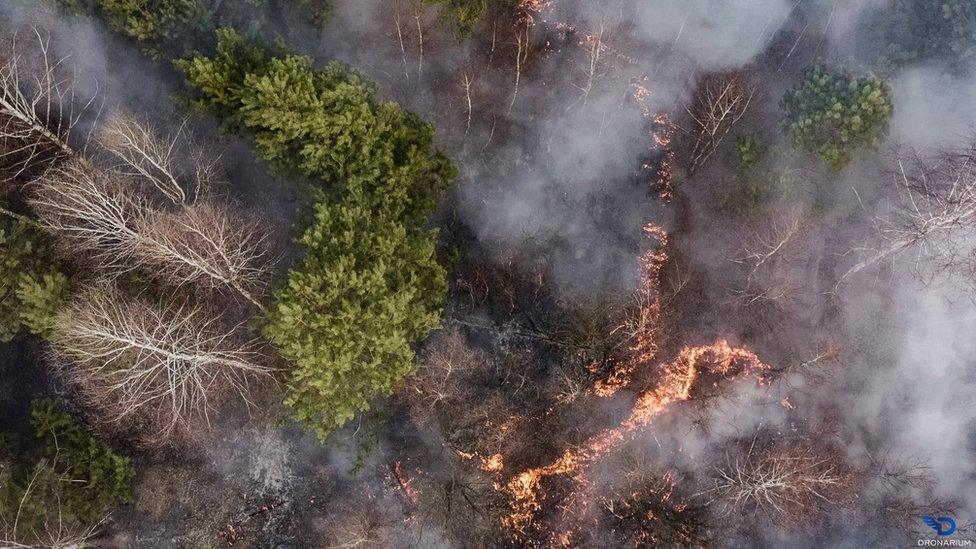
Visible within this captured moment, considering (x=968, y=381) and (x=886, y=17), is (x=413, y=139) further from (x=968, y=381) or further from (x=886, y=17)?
(x=968, y=381)

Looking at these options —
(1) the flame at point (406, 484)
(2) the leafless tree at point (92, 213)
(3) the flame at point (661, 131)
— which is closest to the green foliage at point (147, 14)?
(2) the leafless tree at point (92, 213)

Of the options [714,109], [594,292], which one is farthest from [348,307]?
[714,109]

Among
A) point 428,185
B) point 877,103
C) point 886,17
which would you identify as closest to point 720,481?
point 877,103

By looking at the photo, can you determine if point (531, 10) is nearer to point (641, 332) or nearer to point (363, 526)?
point (641, 332)

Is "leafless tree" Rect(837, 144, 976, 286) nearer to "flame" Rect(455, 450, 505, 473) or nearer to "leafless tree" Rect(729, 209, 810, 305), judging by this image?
"leafless tree" Rect(729, 209, 810, 305)

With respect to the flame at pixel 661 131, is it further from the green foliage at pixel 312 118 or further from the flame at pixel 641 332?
the green foliage at pixel 312 118

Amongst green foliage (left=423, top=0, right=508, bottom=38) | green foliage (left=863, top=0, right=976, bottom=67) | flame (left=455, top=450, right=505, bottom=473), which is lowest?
flame (left=455, top=450, right=505, bottom=473)

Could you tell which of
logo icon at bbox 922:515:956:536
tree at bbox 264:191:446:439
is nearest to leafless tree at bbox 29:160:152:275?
tree at bbox 264:191:446:439
